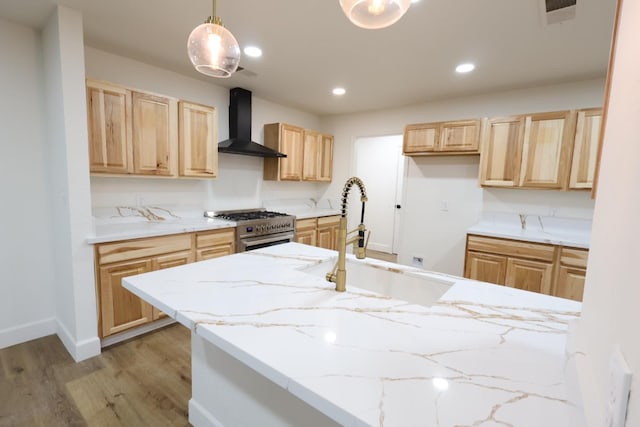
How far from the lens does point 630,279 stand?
45 centimetres

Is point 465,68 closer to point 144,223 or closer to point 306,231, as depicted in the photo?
point 306,231

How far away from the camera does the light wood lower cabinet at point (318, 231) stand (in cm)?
402

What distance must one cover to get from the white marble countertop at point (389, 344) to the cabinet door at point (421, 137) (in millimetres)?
2537

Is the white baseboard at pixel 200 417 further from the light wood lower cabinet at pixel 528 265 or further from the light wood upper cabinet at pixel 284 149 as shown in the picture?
the light wood upper cabinet at pixel 284 149

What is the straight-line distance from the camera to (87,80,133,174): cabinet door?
2277 mm

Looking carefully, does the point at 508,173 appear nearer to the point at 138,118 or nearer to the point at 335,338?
the point at 335,338

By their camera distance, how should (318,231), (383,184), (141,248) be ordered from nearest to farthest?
(141,248)
(318,231)
(383,184)

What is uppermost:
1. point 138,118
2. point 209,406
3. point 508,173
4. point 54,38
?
point 54,38

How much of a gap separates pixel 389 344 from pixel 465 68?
2.86m

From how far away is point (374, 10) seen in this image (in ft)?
3.68

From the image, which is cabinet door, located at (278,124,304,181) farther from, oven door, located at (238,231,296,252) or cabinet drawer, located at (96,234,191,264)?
cabinet drawer, located at (96,234,191,264)

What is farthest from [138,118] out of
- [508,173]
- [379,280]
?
[508,173]

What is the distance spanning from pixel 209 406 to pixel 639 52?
6.37ft

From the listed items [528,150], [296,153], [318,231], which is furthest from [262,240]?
[528,150]
